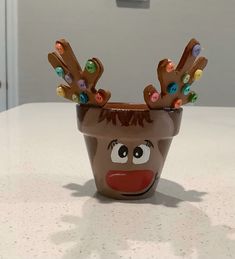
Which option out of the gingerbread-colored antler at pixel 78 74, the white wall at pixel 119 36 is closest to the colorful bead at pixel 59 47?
the gingerbread-colored antler at pixel 78 74

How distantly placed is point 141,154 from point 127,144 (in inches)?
0.7

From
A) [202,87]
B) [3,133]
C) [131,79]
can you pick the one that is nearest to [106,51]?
[131,79]

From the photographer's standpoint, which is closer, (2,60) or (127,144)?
(127,144)

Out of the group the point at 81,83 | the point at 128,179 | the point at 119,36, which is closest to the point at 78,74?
the point at 81,83

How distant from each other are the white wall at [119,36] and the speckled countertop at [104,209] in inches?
56.0

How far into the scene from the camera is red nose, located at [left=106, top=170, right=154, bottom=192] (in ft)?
1.49

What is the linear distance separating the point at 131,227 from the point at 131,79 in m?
1.84

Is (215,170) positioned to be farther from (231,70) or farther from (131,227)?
(231,70)

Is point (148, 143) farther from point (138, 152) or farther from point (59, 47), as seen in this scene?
point (59, 47)

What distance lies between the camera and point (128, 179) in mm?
455

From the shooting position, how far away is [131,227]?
39cm

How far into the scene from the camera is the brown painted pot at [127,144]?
43 cm

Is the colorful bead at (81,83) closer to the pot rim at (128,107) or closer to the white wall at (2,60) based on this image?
the pot rim at (128,107)

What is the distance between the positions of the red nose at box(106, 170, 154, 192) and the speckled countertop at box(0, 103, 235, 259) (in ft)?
0.05
